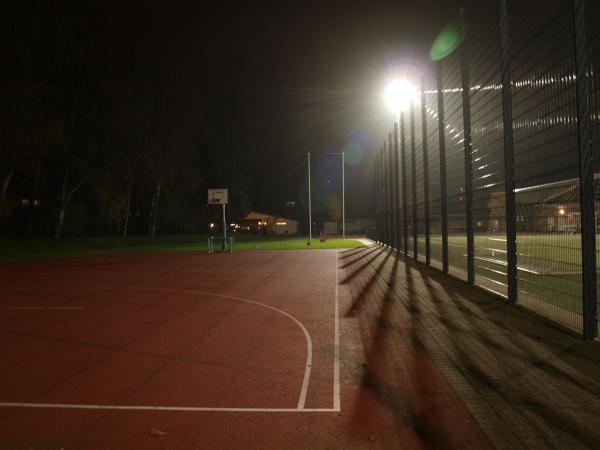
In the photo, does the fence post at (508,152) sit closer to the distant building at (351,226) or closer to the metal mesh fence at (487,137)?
the metal mesh fence at (487,137)

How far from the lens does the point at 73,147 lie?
3862cm

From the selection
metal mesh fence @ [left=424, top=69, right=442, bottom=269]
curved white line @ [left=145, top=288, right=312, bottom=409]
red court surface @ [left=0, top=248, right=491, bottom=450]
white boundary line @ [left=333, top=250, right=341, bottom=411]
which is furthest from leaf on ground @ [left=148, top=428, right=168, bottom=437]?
metal mesh fence @ [left=424, top=69, right=442, bottom=269]

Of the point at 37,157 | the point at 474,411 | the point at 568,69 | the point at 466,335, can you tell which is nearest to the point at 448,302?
the point at 466,335

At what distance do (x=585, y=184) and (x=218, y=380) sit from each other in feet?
17.8

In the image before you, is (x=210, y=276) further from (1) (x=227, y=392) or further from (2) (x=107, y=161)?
(2) (x=107, y=161)

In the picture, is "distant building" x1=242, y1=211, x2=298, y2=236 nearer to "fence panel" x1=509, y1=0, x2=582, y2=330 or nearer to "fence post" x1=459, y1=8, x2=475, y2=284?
"fence post" x1=459, y1=8, x2=475, y2=284

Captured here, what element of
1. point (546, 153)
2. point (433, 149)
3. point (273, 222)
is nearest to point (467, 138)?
point (546, 153)

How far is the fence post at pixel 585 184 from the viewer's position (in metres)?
6.95

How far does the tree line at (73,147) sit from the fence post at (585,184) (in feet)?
100

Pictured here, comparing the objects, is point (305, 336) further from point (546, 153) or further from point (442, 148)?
point (442, 148)

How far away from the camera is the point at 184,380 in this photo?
19.7ft

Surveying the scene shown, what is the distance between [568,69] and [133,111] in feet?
124

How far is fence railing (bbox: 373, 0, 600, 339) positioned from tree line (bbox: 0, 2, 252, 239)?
2616cm

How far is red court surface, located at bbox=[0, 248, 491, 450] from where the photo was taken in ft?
14.5
